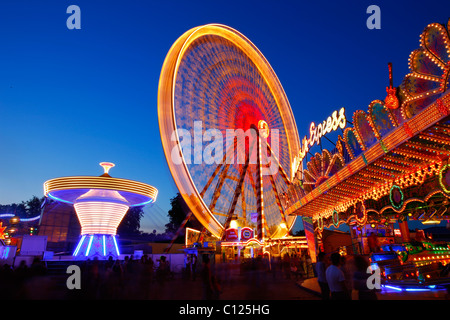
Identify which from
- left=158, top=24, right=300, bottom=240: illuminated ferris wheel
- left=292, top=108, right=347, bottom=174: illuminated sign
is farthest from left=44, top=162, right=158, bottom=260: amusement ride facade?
left=292, top=108, right=347, bottom=174: illuminated sign

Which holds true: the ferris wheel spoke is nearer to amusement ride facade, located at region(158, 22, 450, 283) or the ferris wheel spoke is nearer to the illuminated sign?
amusement ride facade, located at region(158, 22, 450, 283)

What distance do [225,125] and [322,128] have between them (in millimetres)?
13001

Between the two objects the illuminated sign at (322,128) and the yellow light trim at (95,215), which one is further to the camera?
the yellow light trim at (95,215)

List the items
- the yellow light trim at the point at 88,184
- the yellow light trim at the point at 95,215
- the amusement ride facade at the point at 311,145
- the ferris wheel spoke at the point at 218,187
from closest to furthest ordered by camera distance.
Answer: the amusement ride facade at the point at 311,145 → the yellow light trim at the point at 88,184 → the yellow light trim at the point at 95,215 → the ferris wheel spoke at the point at 218,187

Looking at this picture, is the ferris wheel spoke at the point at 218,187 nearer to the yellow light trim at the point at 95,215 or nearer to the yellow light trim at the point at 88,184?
the yellow light trim at the point at 88,184

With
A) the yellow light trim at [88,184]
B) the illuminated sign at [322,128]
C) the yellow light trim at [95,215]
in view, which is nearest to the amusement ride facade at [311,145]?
the illuminated sign at [322,128]

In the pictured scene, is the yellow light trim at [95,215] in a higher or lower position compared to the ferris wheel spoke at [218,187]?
lower

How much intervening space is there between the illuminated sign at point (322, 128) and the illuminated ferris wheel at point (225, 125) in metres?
6.21

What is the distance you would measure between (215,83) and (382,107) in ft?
58.0

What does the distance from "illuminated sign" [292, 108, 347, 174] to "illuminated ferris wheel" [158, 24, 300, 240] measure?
6207mm

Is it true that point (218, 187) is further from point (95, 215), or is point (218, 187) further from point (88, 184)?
point (88, 184)

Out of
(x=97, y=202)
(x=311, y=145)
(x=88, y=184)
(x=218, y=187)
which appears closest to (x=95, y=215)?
(x=97, y=202)

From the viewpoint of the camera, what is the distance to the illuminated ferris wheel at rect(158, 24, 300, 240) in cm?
1867

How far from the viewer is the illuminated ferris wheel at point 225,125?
1867 centimetres
